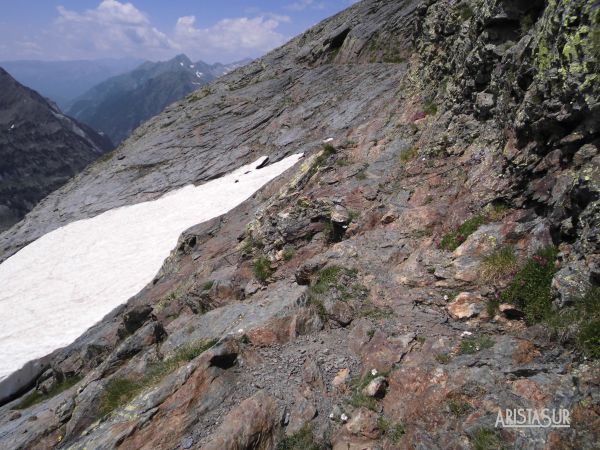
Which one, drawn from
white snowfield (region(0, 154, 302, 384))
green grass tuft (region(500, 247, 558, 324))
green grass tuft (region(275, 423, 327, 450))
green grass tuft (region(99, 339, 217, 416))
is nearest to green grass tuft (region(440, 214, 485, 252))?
green grass tuft (region(500, 247, 558, 324))

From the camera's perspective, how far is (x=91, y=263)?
27906 millimetres

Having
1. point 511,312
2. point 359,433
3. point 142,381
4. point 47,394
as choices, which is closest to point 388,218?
point 511,312

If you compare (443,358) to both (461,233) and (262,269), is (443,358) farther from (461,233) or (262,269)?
(262,269)

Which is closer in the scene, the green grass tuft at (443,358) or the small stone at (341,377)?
the green grass tuft at (443,358)

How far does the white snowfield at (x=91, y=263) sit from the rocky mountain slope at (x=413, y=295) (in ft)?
15.6

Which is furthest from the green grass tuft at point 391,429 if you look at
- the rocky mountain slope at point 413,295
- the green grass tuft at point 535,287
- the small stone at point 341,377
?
the green grass tuft at point 535,287

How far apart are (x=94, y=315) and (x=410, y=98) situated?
20.7 metres

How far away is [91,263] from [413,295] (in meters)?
25.7

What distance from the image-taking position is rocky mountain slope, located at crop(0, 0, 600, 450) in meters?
6.42

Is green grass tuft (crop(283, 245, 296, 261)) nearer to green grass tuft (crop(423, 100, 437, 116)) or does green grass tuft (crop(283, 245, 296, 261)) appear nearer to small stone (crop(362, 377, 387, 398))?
small stone (crop(362, 377, 387, 398))

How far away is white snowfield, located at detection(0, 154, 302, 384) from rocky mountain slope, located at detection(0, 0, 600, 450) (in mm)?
4768

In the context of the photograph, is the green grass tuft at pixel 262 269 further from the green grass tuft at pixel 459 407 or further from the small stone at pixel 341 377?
the green grass tuft at pixel 459 407

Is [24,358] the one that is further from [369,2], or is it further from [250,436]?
[369,2]

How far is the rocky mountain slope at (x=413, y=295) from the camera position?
642 centimetres
